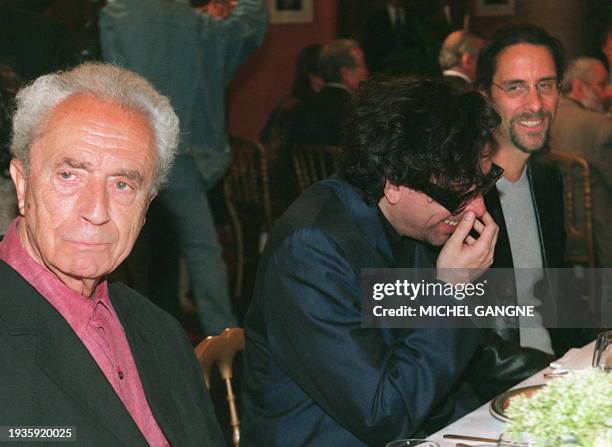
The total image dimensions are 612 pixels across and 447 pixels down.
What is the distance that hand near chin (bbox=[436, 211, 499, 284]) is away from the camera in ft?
7.07

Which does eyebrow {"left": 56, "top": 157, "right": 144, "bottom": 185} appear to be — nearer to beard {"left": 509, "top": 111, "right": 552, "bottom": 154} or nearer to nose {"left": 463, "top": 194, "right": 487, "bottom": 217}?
nose {"left": 463, "top": 194, "right": 487, "bottom": 217}

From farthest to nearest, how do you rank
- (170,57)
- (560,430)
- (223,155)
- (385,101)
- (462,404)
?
(223,155)
(170,57)
(462,404)
(385,101)
(560,430)

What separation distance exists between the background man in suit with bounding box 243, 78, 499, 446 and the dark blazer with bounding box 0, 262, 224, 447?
0.29 meters

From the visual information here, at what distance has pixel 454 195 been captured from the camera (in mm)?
2121

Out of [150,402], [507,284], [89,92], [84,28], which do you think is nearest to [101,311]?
[150,402]

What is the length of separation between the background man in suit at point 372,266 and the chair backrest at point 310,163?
3135mm

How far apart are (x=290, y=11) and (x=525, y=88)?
15.6 feet

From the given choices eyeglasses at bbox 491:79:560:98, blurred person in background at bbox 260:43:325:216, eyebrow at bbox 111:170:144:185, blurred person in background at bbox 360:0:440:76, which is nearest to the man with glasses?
eyeglasses at bbox 491:79:560:98

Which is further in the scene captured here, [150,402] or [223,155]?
[223,155]

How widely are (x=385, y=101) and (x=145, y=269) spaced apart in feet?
10.1

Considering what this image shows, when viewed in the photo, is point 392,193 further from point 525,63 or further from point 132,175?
point 525,63

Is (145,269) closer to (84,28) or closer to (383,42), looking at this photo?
(84,28)

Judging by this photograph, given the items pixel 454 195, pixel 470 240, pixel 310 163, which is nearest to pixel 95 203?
pixel 454 195

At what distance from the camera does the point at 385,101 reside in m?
2.13
